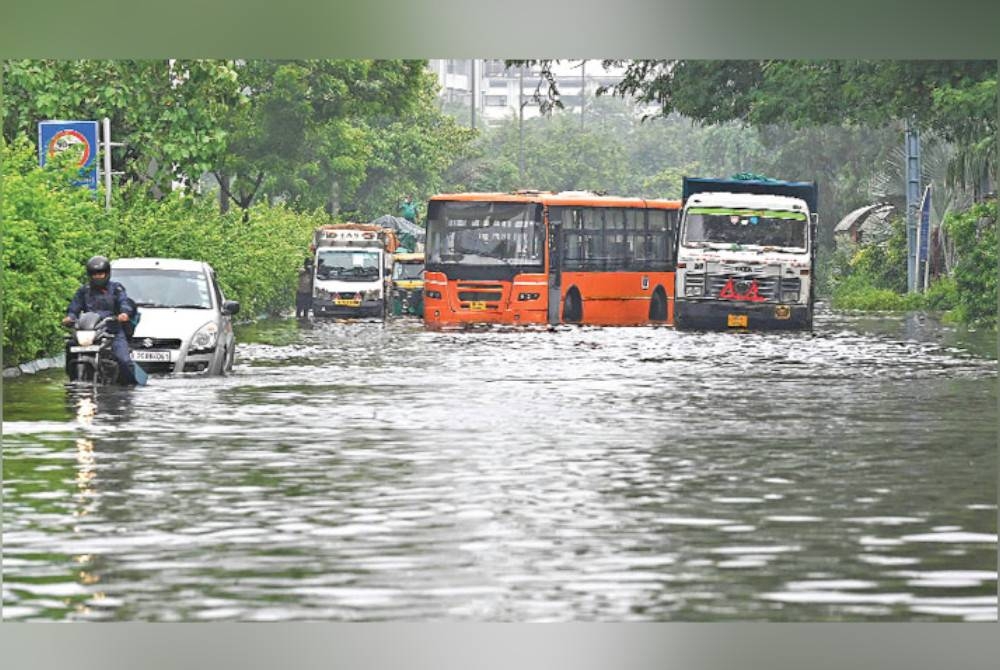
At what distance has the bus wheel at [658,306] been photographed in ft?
191

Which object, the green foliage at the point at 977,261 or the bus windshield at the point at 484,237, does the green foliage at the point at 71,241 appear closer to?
the bus windshield at the point at 484,237

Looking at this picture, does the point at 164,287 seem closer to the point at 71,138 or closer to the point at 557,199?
the point at 71,138

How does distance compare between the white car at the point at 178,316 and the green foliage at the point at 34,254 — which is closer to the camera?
Result: the green foliage at the point at 34,254

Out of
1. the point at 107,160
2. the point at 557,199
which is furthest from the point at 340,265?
the point at 107,160

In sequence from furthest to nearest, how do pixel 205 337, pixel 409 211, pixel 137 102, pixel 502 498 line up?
pixel 409 211 → pixel 137 102 → pixel 205 337 → pixel 502 498

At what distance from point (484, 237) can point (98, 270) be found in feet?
97.8

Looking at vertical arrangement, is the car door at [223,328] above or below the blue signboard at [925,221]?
below

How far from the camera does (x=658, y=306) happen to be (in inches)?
2296

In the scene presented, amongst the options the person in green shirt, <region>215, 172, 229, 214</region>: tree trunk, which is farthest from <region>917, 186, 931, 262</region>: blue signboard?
the person in green shirt

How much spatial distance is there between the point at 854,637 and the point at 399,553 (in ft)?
11.7

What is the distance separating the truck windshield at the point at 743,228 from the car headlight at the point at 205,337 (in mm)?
21775

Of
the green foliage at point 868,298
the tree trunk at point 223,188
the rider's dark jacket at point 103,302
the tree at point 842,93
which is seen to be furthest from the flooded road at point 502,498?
the green foliage at point 868,298

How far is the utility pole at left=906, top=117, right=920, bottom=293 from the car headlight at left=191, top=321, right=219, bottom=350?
35933 millimetres

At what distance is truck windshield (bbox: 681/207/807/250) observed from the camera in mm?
51156
